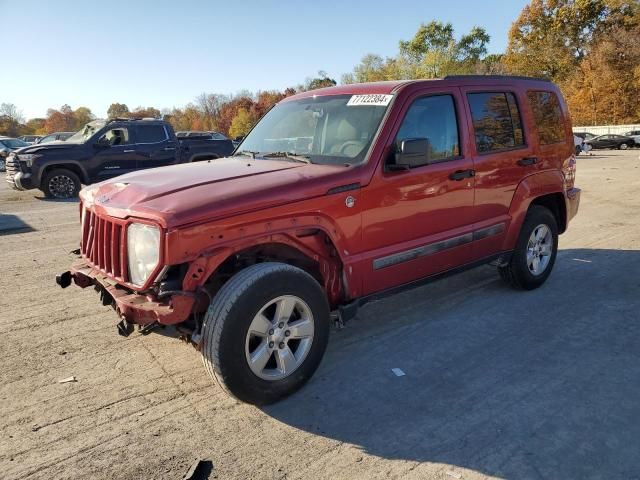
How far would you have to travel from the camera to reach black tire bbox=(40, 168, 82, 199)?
1316cm

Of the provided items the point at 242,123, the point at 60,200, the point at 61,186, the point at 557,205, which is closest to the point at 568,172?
the point at 557,205

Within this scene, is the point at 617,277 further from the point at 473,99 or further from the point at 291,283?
the point at 291,283

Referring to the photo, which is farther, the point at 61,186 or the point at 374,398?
the point at 61,186

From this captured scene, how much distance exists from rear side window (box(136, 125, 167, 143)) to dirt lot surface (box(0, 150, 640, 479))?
9.31 metres

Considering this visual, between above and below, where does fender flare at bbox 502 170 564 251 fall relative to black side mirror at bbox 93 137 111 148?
below

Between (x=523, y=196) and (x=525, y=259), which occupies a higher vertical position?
(x=523, y=196)

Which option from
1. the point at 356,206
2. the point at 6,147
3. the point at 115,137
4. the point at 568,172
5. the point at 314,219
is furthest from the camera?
the point at 6,147

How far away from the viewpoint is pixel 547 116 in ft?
17.5

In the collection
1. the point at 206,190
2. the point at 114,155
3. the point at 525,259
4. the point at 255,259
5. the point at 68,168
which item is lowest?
the point at 525,259

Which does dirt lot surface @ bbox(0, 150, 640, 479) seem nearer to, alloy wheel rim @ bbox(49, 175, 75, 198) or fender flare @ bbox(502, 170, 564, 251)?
fender flare @ bbox(502, 170, 564, 251)

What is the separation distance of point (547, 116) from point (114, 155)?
11293 millimetres

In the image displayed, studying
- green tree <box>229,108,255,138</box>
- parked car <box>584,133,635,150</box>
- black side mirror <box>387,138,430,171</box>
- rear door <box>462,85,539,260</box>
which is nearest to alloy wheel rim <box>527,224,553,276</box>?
rear door <box>462,85,539,260</box>

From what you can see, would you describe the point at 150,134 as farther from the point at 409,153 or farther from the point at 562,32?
the point at 562,32

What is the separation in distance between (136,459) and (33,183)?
484 inches
